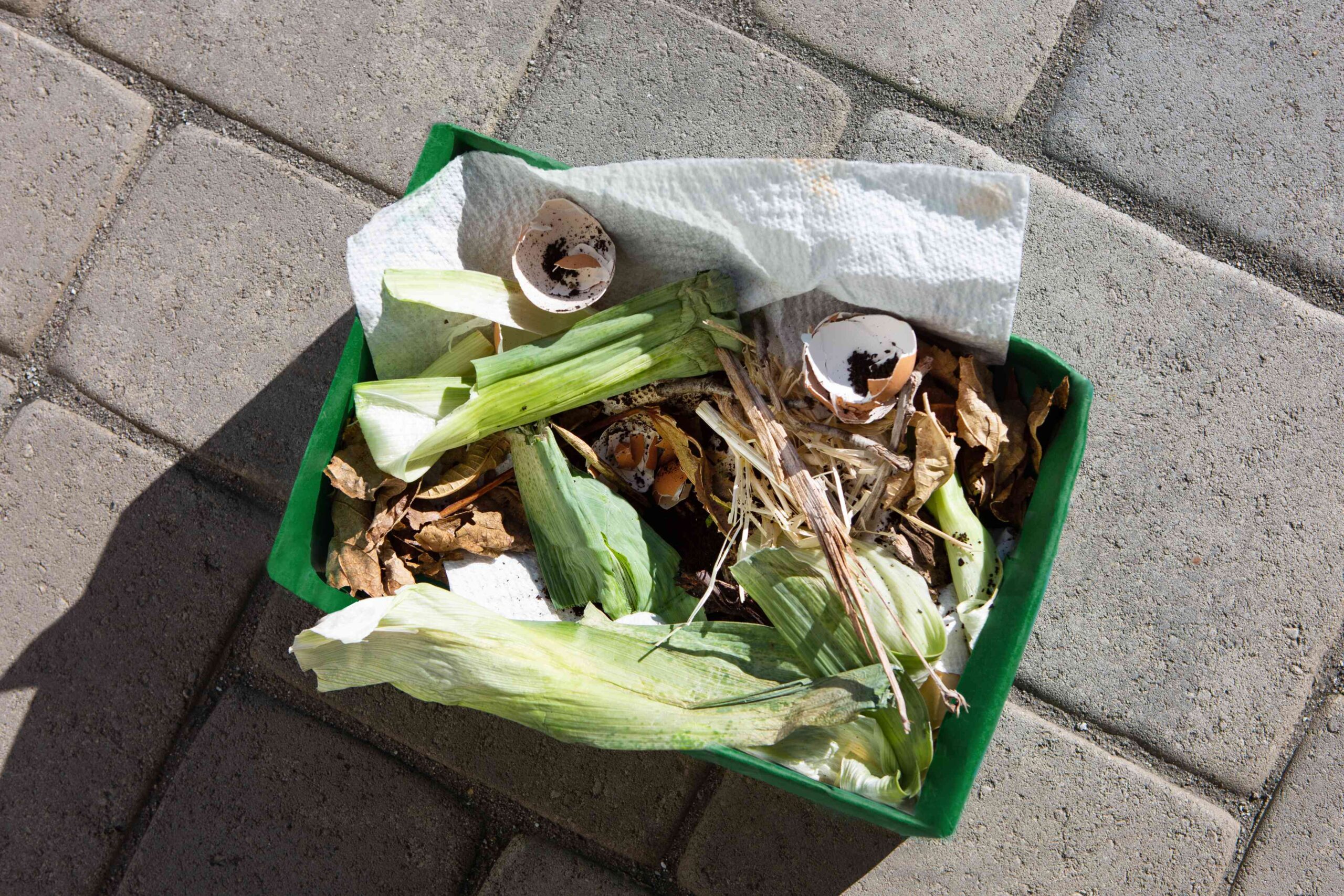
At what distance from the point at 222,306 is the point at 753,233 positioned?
82 cm

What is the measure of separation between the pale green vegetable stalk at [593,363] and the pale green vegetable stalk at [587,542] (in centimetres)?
5

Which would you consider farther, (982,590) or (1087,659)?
(1087,659)

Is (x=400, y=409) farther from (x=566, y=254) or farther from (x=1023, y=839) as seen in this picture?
(x=1023, y=839)

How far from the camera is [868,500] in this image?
3.22ft

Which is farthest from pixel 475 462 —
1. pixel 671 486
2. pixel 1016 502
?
pixel 1016 502

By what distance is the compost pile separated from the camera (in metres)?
0.92

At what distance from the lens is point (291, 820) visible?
1264mm

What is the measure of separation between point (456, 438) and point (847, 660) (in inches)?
19.1

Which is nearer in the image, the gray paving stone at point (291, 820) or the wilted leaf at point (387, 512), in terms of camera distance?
the wilted leaf at point (387, 512)

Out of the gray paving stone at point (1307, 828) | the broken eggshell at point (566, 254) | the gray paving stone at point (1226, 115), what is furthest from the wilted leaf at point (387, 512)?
the gray paving stone at point (1307, 828)

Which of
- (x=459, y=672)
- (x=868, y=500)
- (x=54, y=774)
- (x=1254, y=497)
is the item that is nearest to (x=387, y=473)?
(x=459, y=672)

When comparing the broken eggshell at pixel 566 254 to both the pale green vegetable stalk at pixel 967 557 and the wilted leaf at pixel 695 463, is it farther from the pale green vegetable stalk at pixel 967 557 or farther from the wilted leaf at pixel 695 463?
the pale green vegetable stalk at pixel 967 557

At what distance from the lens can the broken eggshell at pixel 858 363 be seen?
0.95 metres

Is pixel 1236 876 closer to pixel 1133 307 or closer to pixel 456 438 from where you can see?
pixel 1133 307
